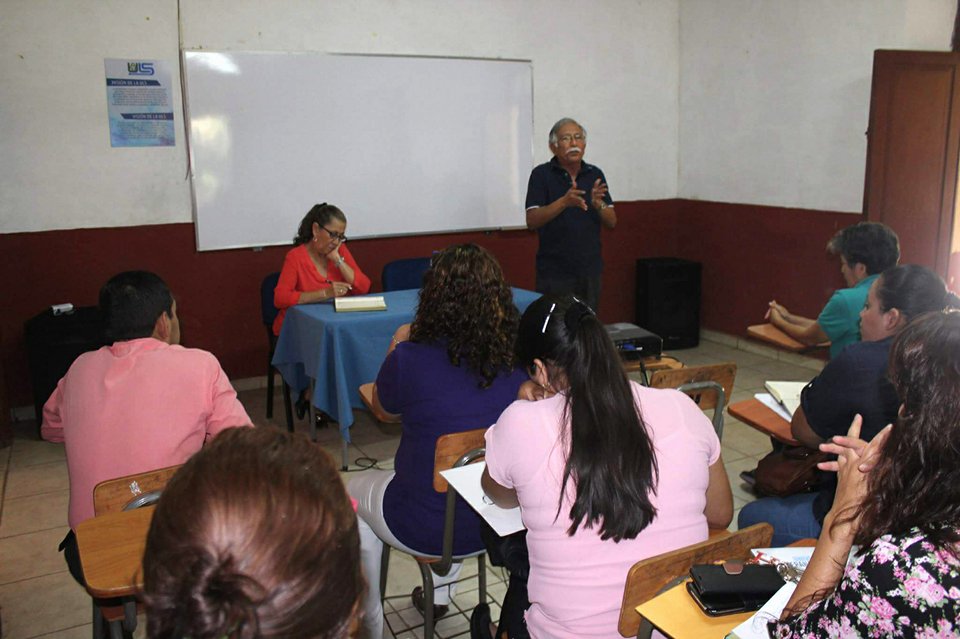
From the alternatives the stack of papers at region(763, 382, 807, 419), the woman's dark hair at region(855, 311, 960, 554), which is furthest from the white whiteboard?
the woman's dark hair at region(855, 311, 960, 554)

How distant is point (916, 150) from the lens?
4.78m

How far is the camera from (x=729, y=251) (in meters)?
6.25

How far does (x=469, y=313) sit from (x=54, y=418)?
1.21 meters

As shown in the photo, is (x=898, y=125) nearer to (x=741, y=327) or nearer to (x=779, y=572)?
(x=741, y=327)

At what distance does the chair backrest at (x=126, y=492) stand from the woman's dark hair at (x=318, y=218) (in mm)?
2530

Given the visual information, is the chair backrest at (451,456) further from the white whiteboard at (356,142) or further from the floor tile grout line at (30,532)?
the white whiteboard at (356,142)

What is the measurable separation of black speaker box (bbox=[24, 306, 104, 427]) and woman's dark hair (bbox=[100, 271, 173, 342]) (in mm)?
2488

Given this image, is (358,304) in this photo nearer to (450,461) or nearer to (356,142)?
→ (356,142)

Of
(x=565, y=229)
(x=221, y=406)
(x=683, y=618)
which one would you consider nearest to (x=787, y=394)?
(x=683, y=618)

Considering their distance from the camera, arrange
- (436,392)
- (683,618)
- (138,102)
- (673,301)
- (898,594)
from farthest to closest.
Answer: (673,301)
(138,102)
(436,392)
(683,618)
(898,594)

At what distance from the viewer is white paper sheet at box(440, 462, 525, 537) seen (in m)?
1.77

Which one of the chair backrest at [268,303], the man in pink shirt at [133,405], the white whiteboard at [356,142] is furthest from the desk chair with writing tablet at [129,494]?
the white whiteboard at [356,142]

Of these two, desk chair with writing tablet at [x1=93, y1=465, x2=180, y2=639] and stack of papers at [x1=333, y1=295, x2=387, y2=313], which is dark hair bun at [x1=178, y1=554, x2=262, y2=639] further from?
stack of papers at [x1=333, y1=295, x2=387, y2=313]

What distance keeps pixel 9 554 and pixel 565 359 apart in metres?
2.70
